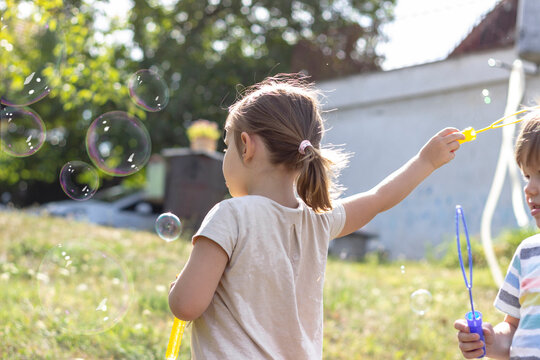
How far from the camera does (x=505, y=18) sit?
365 inches

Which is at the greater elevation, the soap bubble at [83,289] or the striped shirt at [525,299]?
the striped shirt at [525,299]

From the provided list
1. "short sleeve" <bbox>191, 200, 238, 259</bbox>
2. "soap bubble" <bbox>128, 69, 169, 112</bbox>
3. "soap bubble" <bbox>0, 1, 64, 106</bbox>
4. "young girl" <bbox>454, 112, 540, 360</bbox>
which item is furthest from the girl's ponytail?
"soap bubble" <bbox>0, 1, 64, 106</bbox>

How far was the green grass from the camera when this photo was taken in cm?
326

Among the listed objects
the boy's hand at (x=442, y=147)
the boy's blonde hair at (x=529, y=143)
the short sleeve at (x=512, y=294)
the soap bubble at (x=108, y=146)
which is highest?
the boy's blonde hair at (x=529, y=143)

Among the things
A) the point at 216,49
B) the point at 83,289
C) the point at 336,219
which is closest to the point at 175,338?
the point at 336,219

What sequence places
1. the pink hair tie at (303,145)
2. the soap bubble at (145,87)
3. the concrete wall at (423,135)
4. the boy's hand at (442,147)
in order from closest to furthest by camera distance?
1. the pink hair tie at (303,145)
2. the boy's hand at (442,147)
3. the soap bubble at (145,87)
4. the concrete wall at (423,135)

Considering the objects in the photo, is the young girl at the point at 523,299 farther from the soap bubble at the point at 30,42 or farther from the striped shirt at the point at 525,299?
the soap bubble at the point at 30,42

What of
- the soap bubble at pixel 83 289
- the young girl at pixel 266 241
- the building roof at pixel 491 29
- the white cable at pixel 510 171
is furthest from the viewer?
the building roof at pixel 491 29

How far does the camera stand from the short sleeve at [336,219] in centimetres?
191

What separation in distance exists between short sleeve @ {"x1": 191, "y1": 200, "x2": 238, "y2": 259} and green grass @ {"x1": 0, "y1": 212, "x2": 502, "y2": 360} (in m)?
1.10

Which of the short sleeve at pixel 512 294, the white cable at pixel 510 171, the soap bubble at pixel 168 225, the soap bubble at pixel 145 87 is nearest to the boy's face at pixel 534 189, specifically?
the short sleeve at pixel 512 294

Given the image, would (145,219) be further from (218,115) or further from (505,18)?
(505,18)

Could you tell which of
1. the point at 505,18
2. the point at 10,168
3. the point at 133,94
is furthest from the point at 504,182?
the point at 10,168

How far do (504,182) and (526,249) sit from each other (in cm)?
676
